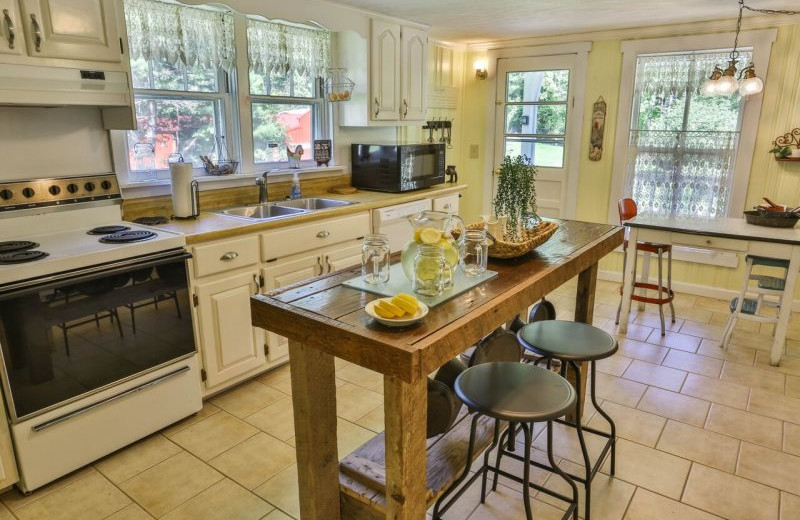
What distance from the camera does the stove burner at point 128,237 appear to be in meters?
2.29

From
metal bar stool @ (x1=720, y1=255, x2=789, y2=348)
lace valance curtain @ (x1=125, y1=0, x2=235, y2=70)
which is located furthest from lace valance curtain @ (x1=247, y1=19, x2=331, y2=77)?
metal bar stool @ (x1=720, y1=255, x2=789, y2=348)

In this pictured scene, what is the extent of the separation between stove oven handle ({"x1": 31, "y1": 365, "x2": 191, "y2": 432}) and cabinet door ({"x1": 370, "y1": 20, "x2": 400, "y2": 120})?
2.38 m

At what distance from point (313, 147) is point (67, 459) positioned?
2564 mm

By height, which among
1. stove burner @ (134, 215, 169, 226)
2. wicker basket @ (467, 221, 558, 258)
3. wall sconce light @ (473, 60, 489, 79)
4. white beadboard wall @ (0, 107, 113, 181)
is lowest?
stove burner @ (134, 215, 169, 226)

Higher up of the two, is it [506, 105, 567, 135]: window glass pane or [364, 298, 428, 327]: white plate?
[506, 105, 567, 135]: window glass pane

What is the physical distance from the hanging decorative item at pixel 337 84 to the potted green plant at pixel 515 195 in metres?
2.39

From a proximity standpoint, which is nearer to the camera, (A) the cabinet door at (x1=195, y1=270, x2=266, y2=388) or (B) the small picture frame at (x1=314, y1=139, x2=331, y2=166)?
(A) the cabinet door at (x1=195, y1=270, x2=266, y2=388)

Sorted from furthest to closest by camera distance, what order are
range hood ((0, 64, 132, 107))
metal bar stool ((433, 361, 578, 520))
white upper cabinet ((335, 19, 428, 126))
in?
white upper cabinet ((335, 19, 428, 126)) → range hood ((0, 64, 132, 107)) → metal bar stool ((433, 361, 578, 520))

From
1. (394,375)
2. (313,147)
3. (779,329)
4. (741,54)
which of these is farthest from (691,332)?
(394,375)

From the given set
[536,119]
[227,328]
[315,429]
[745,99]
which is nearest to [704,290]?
[745,99]

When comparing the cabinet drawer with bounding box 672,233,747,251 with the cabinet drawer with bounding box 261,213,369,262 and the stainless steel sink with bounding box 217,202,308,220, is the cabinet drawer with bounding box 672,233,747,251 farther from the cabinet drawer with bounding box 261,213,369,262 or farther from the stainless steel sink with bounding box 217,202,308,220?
the stainless steel sink with bounding box 217,202,308,220

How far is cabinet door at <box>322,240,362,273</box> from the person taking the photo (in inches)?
129

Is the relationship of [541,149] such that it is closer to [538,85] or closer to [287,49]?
[538,85]

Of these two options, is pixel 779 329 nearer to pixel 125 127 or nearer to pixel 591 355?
pixel 591 355
